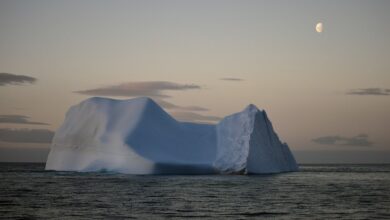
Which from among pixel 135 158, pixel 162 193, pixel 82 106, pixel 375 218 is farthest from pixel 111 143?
pixel 375 218

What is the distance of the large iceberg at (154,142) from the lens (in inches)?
1592

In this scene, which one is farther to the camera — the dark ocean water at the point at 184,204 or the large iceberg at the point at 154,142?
the large iceberg at the point at 154,142

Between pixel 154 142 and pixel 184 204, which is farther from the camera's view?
pixel 154 142

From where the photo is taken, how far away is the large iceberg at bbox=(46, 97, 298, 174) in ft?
133

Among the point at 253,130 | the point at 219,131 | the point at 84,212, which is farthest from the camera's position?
the point at 219,131

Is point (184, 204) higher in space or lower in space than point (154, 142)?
lower

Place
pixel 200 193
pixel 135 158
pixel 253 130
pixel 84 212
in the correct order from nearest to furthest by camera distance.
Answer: pixel 84 212
pixel 200 193
pixel 135 158
pixel 253 130

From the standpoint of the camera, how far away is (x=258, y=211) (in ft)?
64.0

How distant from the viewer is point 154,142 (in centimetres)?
4150

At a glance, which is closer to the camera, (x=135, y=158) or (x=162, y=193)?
(x=162, y=193)

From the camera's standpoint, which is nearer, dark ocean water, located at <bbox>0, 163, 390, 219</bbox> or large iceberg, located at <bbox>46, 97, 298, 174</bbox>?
dark ocean water, located at <bbox>0, 163, 390, 219</bbox>

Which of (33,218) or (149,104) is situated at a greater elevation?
(149,104)

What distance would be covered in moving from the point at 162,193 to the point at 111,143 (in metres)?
15.4

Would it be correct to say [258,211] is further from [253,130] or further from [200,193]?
[253,130]
